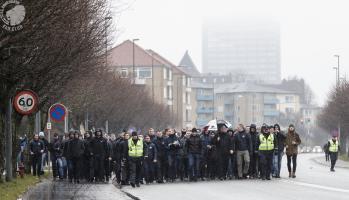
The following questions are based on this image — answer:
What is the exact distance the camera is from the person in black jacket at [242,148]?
98.2ft

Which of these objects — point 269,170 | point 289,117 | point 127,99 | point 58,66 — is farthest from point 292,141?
point 289,117

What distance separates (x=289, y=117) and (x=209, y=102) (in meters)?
17.5

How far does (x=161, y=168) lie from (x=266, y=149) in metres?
3.81

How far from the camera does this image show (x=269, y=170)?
94.6 ft

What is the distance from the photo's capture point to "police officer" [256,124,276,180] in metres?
28.9

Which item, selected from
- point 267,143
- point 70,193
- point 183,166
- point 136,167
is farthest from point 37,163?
point 70,193

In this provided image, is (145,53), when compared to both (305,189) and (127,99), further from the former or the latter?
(305,189)

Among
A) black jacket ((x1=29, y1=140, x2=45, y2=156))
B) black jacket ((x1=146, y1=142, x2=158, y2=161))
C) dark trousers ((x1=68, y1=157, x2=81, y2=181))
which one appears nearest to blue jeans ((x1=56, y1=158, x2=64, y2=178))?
dark trousers ((x1=68, y1=157, x2=81, y2=181))

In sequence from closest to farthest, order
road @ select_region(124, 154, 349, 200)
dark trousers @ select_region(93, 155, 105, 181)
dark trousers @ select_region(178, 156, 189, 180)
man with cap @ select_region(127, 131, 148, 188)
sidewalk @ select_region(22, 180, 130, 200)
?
road @ select_region(124, 154, 349, 200) → sidewalk @ select_region(22, 180, 130, 200) → man with cap @ select_region(127, 131, 148, 188) → dark trousers @ select_region(178, 156, 189, 180) → dark trousers @ select_region(93, 155, 105, 181)

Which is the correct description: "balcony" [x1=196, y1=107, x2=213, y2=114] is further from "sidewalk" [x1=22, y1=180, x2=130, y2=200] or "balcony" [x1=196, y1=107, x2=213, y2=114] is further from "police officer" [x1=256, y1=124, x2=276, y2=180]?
"sidewalk" [x1=22, y1=180, x2=130, y2=200]

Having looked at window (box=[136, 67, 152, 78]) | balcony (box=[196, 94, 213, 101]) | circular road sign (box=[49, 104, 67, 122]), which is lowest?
circular road sign (box=[49, 104, 67, 122])

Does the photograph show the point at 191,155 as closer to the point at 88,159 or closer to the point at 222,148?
the point at 222,148

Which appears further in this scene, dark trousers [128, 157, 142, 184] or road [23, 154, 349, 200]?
dark trousers [128, 157, 142, 184]

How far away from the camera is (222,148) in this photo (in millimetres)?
30469
